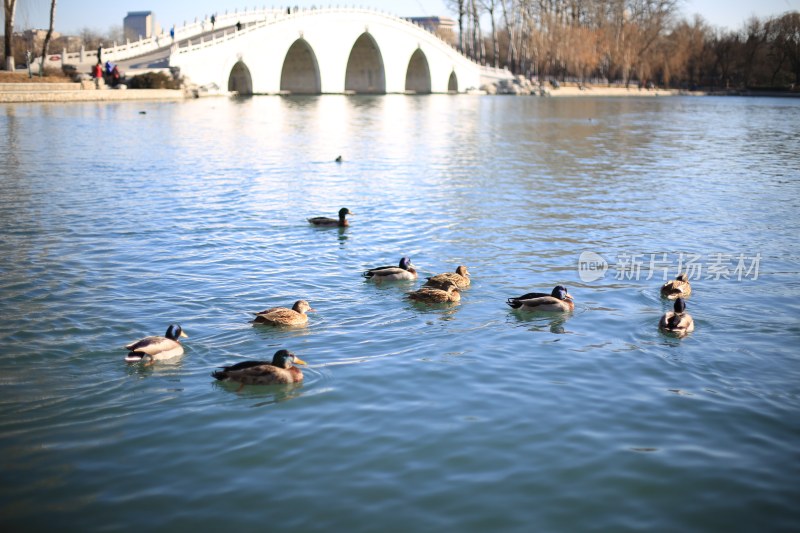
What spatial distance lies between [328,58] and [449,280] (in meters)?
68.6

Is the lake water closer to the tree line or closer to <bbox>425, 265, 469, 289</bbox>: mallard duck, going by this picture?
<bbox>425, 265, 469, 289</bbox>: mallard duck

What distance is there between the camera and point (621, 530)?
14.3 feet

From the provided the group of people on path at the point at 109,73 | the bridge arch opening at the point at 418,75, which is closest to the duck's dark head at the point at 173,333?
the group of people on path at the point at 109,73

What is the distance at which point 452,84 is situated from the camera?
90688 mm

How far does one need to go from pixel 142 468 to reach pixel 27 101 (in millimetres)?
36244

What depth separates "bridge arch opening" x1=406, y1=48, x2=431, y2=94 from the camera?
87.3m

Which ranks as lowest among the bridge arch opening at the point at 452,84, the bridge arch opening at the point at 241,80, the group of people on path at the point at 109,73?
the group of people on path at the point at 109,73

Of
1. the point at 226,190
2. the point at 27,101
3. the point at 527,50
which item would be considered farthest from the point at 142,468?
the point at 527,50

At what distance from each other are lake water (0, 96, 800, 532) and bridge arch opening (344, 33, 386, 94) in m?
68.1

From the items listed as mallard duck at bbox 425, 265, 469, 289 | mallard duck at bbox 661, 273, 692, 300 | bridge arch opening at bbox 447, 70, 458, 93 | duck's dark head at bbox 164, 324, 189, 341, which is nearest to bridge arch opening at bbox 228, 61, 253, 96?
bridge arch opening at bbox 447, 70, 458, 93

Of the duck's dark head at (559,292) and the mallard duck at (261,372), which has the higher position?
the duck's dark head at (559,292)

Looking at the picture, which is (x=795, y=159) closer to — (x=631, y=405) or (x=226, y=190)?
(x=226, y=190)

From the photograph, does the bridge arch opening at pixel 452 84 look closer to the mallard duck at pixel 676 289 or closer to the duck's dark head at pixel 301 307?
the mallard duck at pixel 676 289

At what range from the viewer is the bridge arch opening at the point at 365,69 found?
268 ft
